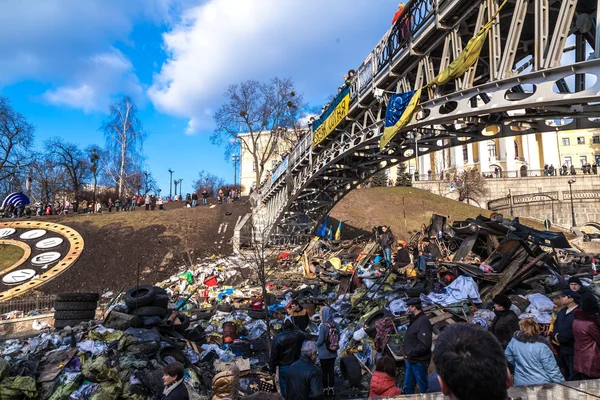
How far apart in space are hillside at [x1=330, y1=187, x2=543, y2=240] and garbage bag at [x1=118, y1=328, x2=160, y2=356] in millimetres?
24665

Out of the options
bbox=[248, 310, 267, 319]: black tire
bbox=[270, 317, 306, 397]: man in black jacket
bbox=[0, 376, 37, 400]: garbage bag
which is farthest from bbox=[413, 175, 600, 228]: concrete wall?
bbox=[0, 376, 37, 400]: garbage bag

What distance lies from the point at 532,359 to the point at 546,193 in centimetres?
4273

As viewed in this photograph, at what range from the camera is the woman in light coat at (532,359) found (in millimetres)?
4301

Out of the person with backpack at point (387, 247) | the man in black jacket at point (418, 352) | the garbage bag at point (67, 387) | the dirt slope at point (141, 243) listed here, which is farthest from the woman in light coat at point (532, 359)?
the dirt slope at point (141, 243)

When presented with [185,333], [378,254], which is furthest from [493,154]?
[185,333]

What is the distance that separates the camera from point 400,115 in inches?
477

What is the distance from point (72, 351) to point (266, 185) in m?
21.3

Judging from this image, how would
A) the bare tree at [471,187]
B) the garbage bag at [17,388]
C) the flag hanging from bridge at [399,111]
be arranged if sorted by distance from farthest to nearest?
the bare tree at [471,187] < the flag hanging from bridge at [399,111] < the garbage bag at [17,388]

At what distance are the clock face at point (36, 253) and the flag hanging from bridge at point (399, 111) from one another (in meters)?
19.9

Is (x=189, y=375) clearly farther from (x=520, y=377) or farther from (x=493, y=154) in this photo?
(x=493, y=154)

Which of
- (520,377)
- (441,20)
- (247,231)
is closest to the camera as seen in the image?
(520,377)

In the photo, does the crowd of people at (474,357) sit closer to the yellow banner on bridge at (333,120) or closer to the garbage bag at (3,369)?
the garbage bag at (3,369)

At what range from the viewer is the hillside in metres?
33.6

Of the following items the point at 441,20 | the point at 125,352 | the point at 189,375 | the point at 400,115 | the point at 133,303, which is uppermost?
the point at 441,20
